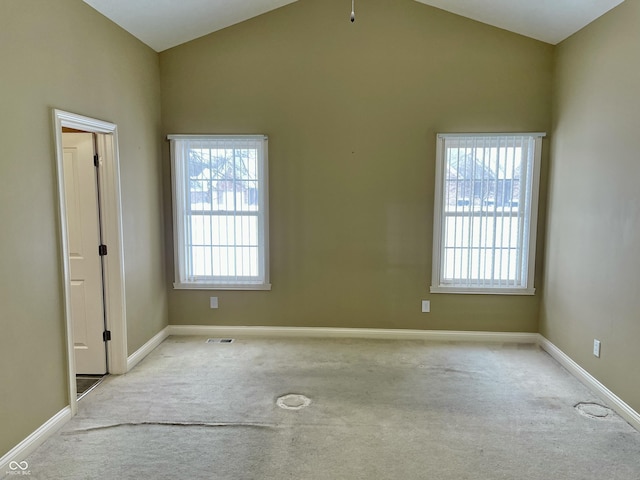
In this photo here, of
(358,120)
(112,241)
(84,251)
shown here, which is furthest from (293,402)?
(358,120)

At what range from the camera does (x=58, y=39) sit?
8.59 feet

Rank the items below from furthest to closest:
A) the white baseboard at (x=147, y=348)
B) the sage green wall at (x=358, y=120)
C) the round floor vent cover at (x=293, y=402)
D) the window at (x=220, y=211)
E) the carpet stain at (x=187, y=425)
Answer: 1. the window at (x=220, y=211)
2. the sage green wall at (x=358, y=120)
3. the white baseboard at (x=147, y=348)
4. the round floor vent cover at (x=293, y=402)
5. the carpet stain at (x=187, y=425)

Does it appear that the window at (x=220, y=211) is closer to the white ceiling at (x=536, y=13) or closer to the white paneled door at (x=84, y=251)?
the white paneled door at (x=84, y=251)

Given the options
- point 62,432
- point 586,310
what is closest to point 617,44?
point 586,310

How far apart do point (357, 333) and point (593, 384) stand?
2057 millimetres

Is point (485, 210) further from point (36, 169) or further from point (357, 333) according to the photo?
point (36, 169)

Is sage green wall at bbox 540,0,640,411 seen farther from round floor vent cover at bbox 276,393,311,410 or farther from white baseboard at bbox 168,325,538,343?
round floor vent cover at bbox 276,393,311,410

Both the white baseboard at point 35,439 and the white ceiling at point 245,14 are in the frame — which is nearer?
the white baseboard at point 35,439

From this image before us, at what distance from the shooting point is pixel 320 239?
4227 millimetres

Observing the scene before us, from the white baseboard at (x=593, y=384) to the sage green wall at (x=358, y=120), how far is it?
369mm

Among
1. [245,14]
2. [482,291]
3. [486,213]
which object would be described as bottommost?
[482,291]
